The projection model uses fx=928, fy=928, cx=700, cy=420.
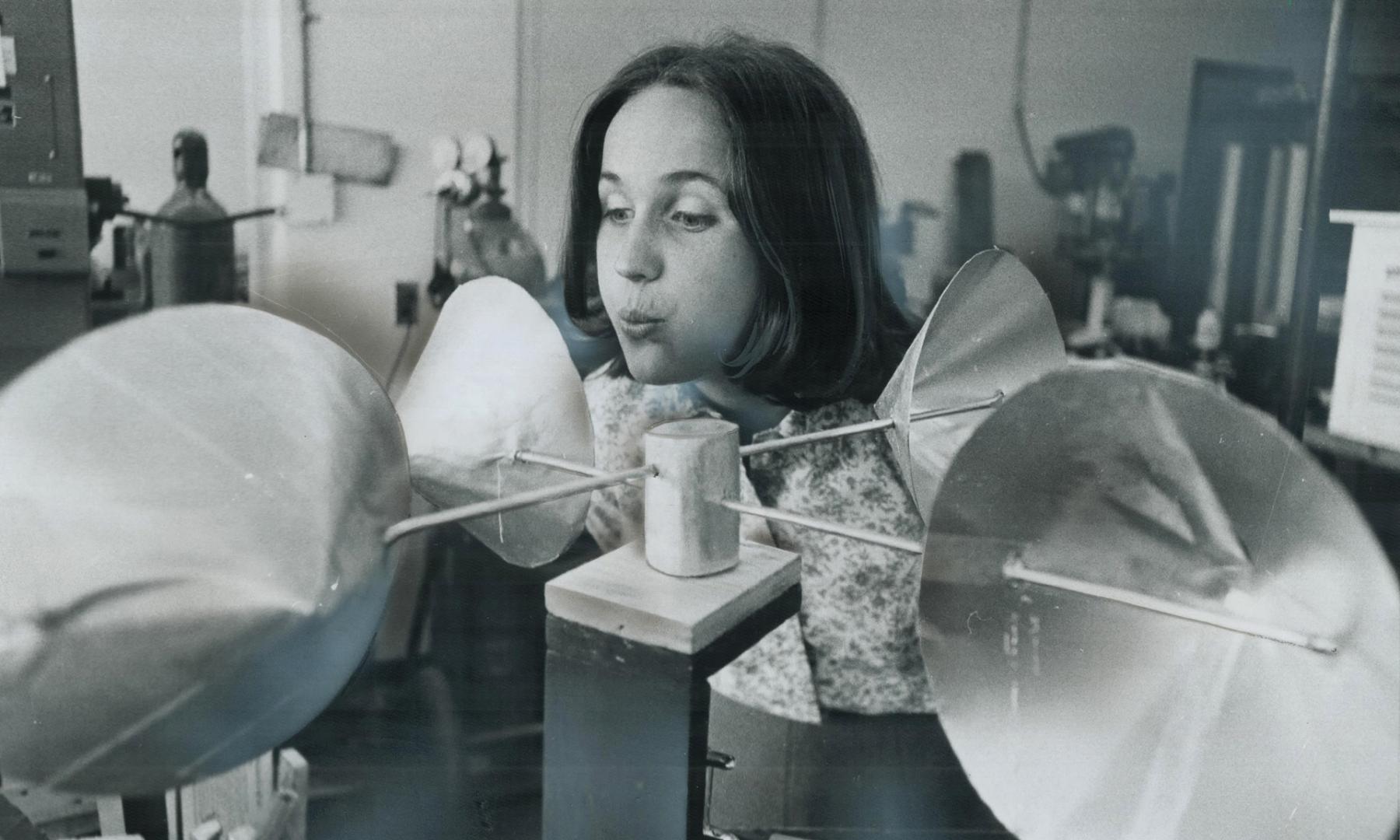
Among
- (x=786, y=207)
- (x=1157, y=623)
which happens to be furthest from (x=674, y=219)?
(x=1157, y=623)

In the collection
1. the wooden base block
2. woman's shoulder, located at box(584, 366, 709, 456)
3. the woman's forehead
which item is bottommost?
the wooden base block

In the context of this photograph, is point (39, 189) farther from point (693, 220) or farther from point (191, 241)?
point (693, 220)

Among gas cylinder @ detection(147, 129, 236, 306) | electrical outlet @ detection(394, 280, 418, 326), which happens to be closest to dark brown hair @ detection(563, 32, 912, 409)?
electrical outlet @ detection(394, 280, 418, 326)

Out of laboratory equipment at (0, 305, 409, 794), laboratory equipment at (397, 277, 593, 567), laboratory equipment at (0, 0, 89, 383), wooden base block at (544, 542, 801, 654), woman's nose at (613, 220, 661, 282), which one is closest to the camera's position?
laboratory equipment at (0, 305, 409, 794)

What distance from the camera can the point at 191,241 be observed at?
1122 millimetres

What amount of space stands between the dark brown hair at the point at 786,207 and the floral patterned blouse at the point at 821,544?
95mm

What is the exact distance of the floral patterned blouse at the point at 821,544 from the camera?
128 centimetres

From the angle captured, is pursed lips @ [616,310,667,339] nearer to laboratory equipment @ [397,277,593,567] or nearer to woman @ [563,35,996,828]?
woman @ [563,35,996,828]

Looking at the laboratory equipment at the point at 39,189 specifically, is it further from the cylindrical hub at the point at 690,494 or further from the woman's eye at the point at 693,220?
the cylindrical hub at the point at 690,494

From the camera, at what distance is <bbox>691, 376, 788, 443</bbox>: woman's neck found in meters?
1.26

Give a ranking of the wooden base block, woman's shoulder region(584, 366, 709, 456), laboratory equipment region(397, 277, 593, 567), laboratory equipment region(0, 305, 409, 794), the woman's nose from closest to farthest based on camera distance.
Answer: laboratory equipment region(0, 305, 409, 794)
the wooden base block
laboratory equipment region(397, 277, 593, 567)
the woman's nose
woman's shoulder region(584, 366, 709, 456)

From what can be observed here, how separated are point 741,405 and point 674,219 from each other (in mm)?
273

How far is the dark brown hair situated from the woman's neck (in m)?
0.02

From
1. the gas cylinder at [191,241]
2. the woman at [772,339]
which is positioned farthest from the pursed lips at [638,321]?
the gas cylinder at [191,241]
